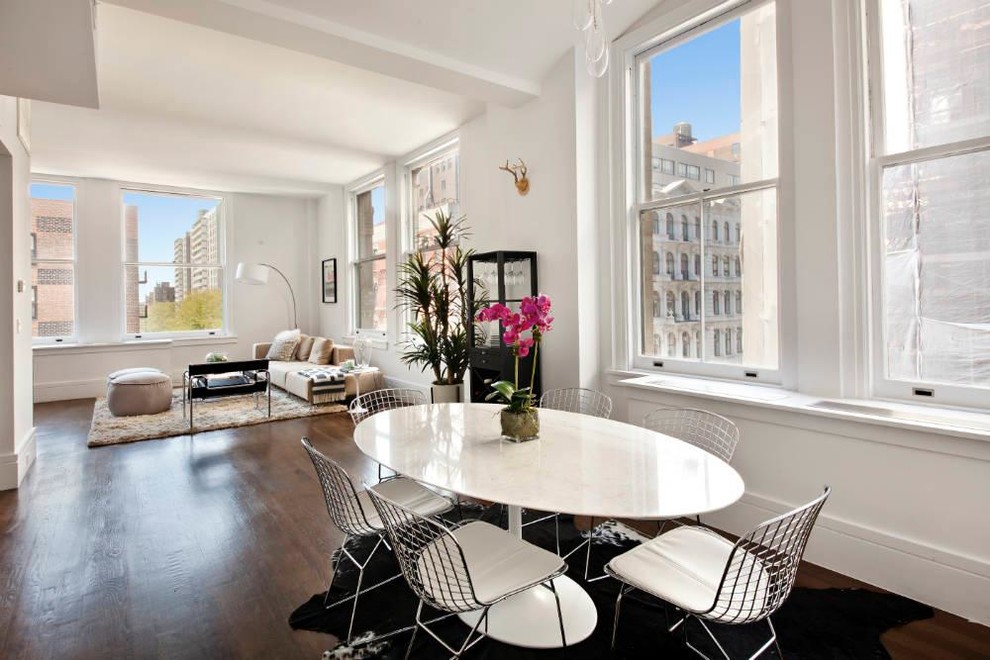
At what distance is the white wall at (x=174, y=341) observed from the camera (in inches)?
289

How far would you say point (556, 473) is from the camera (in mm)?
1827

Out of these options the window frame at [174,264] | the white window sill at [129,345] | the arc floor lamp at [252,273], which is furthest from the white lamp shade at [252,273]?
the white window sill at [129,345]

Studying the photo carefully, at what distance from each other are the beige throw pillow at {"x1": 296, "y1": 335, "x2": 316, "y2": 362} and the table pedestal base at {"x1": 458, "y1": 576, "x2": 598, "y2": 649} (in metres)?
6.47

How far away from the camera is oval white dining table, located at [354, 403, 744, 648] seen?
1.59 meters

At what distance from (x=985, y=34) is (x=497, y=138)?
3195 millimetres

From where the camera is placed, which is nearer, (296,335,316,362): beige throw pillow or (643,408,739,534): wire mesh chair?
(643,408,739,534): wire mesh chair

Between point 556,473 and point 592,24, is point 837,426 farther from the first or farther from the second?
point 592,24

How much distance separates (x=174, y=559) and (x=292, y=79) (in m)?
3.70

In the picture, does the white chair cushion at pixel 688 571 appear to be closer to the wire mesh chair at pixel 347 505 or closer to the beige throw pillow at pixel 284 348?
the wire mesh chair at pixel 347 505

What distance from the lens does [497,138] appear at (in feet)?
15.2

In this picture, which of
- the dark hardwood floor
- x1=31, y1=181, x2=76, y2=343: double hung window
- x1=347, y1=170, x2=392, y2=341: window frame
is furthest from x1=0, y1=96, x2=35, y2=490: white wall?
x1=31, y1=181, x2=76, y2=343: double hung window

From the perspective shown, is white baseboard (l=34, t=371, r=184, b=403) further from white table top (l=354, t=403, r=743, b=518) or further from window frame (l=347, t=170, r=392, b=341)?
white table top (l=354, t=403, r=743, b=518)

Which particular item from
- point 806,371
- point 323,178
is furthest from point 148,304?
point 806,371

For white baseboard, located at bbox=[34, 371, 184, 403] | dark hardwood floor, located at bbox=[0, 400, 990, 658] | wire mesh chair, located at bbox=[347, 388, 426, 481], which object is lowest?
dark hardwood floor, located at bbox=[0, 400, 990, 658]
